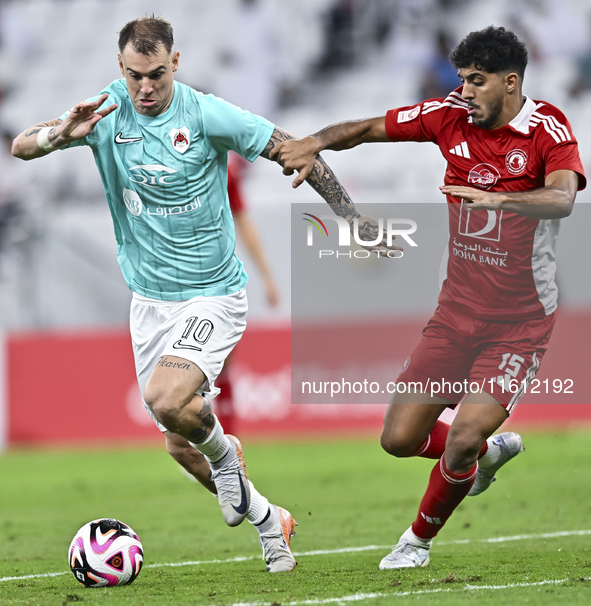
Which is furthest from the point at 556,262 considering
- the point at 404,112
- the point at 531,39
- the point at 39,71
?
the point at 39,71

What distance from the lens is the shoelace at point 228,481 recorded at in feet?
15.9

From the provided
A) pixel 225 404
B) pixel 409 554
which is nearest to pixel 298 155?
pixel 409 554

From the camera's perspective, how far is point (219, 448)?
190 inches

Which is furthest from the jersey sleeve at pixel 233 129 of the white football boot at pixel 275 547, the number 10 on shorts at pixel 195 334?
the white football boot at pixel 275 547

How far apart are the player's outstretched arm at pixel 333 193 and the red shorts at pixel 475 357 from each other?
52 centimetres

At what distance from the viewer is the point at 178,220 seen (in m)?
4.94

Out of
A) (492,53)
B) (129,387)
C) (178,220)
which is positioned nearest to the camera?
(492,53)

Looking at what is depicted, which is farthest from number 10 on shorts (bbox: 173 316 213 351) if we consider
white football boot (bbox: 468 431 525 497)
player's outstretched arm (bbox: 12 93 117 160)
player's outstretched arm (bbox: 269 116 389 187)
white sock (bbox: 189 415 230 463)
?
white football boot (bbox: 468 431 525 497)

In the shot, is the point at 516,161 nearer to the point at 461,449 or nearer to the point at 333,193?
the point at 333,193

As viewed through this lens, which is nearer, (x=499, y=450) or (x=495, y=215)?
(x=495, y=215)

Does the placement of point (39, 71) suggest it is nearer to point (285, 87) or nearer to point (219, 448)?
point (285, 87)

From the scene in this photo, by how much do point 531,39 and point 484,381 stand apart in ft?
36.0

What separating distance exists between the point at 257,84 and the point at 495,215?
1133 cm

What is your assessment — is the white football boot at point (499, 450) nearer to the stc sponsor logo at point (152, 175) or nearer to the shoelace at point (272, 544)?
the shoelace at point (272, 544)
